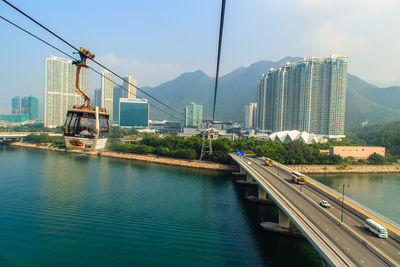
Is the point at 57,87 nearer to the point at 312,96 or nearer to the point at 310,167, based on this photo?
the point at 310,167

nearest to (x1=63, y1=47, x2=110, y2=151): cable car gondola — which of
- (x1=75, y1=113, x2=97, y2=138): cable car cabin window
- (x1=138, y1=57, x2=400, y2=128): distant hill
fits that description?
(x1=75, y1=113, x2=97, y2=138): cable car cabin window

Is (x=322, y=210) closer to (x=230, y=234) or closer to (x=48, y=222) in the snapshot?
(x=230, y=234)

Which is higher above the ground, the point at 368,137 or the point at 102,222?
the point at 368,137

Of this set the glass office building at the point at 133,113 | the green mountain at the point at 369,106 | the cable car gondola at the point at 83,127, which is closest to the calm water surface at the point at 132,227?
the cable car gondola at the point at 83,127

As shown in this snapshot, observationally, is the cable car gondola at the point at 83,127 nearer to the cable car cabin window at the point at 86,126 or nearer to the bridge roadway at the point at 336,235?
the cable car cabin window at the point at 86,126

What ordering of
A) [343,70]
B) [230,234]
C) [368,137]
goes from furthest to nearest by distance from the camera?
[368,137] → [343,70] → [230,234]

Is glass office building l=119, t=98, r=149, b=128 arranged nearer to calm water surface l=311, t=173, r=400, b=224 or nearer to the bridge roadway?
calm water surface l=311, t=173, r=400, b=224

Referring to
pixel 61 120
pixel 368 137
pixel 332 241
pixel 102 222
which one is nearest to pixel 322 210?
pixel 332 241
